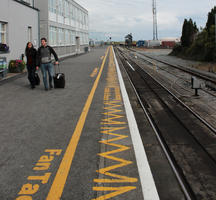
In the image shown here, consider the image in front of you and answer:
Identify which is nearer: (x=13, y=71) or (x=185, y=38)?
(x=13, y=71)

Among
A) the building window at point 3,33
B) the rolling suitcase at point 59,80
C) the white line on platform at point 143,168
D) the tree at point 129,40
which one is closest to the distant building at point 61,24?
the building window at point 3,33

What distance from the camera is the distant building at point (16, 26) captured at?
55.6ft

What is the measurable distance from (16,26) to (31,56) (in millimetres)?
9172

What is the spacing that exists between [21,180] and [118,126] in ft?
9.39

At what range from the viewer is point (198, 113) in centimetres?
779

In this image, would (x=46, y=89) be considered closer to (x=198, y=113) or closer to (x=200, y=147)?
(x=198, y=113)

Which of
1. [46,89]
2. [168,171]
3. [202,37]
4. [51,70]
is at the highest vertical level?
[202,37]

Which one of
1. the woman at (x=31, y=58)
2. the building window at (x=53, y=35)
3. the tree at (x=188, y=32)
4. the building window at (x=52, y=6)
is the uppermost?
the building window at (x=52, y=6)

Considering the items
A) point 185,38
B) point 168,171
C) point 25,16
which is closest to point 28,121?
point 168,171

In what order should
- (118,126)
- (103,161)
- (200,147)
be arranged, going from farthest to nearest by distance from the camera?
(118,126)
(200,147)
(103,161)

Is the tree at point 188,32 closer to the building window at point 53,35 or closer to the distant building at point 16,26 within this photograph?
the building window at point 53,35

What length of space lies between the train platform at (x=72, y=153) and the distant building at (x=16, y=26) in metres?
9.99

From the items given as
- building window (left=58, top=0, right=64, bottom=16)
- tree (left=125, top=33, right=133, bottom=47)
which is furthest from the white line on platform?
tree (left=125, top=33, right=133, bottom=47)

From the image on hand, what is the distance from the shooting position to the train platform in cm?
346
